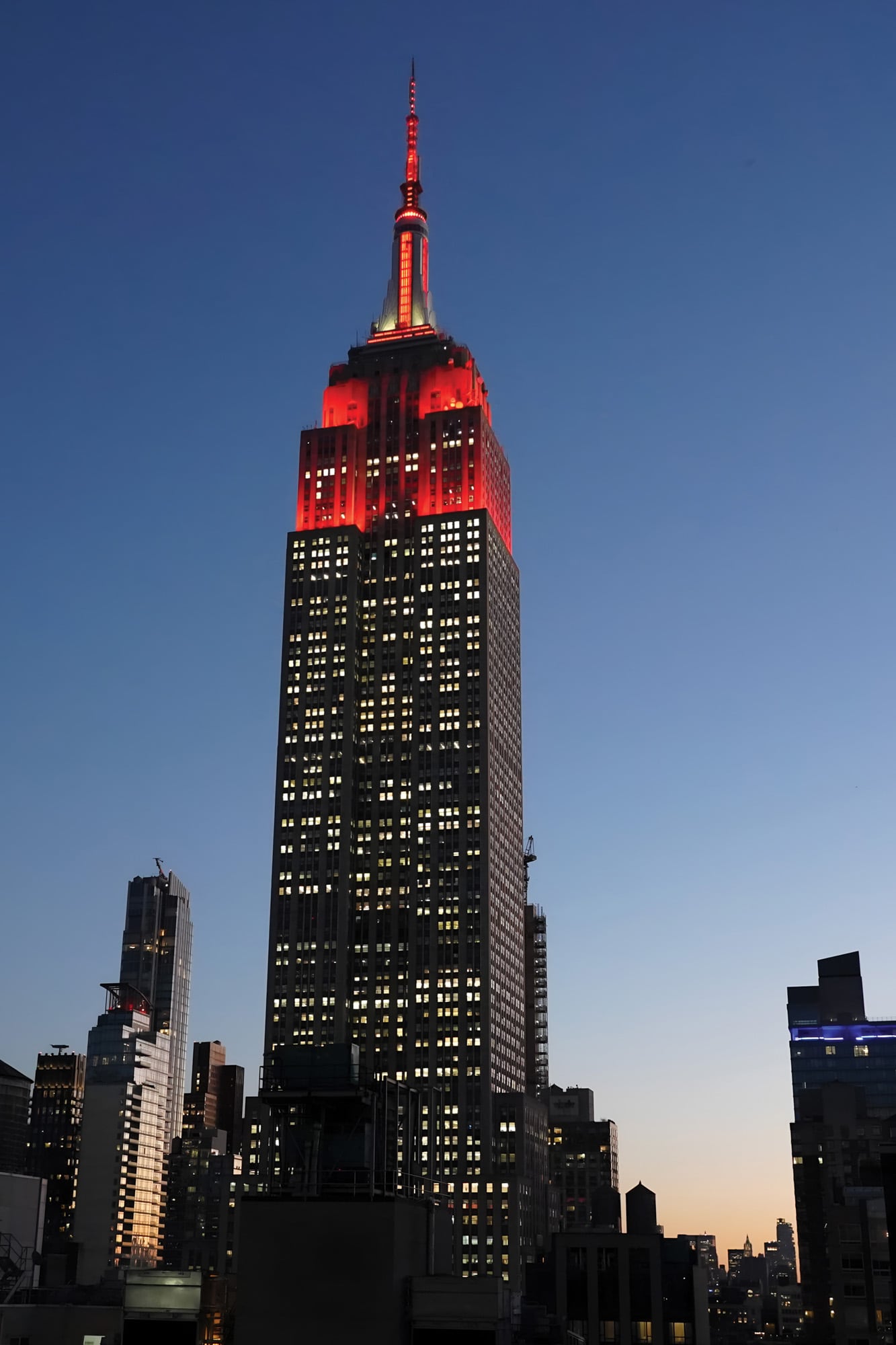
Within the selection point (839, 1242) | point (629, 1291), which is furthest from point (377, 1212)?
point (629, 1291)

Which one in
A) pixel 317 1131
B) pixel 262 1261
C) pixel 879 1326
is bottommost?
pixel 879 1326

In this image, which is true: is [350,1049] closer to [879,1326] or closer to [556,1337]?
[556,1337]

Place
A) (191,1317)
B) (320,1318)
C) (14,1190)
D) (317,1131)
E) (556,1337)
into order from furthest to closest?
(14,1190)
(556,1337)
(191,1317)
(317,1131)
(320,1318)

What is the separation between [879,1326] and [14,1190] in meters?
112

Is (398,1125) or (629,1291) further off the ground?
(398,1125)

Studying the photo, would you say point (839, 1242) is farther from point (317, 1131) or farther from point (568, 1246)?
point (317, 1131)

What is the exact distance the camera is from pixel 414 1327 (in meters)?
93.9

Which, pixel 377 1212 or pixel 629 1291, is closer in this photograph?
pixel 377 1212

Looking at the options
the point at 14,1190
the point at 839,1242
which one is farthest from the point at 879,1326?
the point at 14,1190

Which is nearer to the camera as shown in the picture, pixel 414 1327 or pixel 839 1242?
pixel 414 1327

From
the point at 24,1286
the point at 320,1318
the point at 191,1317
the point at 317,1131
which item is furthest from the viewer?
the point at 24,1286

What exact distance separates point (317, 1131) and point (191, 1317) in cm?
2466

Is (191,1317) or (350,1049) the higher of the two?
(350,1049)

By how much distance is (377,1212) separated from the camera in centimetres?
9456
